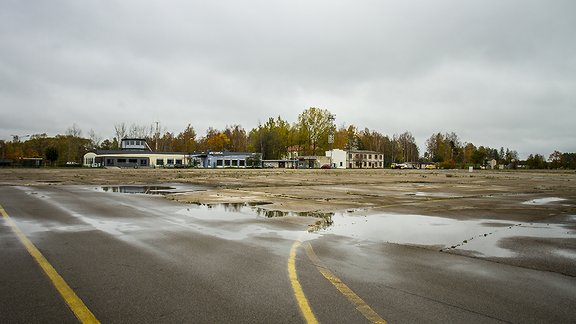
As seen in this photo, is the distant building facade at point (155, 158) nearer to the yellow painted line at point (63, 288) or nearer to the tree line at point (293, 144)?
the tree line at point (293, 144)

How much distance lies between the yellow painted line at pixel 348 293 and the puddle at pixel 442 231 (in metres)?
2.58

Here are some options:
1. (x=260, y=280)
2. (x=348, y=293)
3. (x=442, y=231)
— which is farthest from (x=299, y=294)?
(x=442, y=231)

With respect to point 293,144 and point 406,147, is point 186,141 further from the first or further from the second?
point 406,147

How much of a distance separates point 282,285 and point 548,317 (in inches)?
123

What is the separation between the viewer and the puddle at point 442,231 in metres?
8.04

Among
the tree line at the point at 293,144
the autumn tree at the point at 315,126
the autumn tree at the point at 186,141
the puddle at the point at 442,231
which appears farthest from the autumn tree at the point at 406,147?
the puddle at the point at 442,231

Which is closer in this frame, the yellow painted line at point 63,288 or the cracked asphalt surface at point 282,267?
the yellow painted line at point 63,288

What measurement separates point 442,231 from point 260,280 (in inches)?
240

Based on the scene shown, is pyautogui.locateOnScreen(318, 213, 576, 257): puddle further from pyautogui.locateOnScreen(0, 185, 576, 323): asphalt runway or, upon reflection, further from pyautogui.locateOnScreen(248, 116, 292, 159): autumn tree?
pyautogui.locateOnScreen(248, 116, 292, 159): autumn tree

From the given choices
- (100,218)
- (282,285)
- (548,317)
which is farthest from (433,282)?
(100,218)

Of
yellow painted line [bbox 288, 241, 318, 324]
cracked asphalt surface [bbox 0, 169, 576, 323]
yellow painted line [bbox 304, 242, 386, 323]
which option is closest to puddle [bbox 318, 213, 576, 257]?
cracked asphalt surface [bbox 0, 169, 576, 323]

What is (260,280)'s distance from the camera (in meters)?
5.36

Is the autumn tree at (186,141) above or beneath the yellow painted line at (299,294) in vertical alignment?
above

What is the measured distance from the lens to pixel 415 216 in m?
12.4
